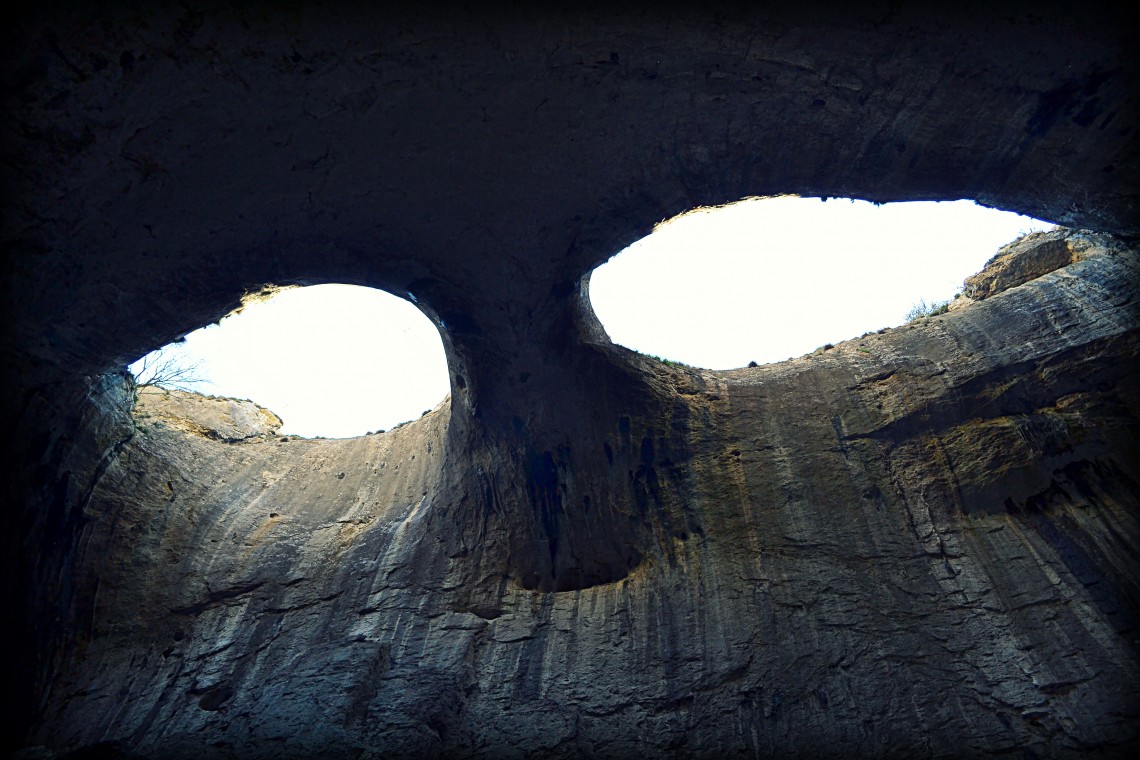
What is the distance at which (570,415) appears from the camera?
920 centimetres

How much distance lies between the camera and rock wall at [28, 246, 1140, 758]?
262 inches

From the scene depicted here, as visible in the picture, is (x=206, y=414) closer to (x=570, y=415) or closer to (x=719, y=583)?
(x=570, y=415)

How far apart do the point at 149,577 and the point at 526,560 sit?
4.49 metres

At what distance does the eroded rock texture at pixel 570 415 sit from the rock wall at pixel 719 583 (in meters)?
0.04

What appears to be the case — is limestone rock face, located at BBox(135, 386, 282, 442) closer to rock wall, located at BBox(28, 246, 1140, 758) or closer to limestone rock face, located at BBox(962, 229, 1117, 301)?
rock wall, located at BBox(28, 246, 1140, 758)

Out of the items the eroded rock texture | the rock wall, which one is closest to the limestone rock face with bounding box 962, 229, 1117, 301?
the eroded rock texture

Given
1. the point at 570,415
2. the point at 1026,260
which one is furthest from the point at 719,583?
the point at 1026,260

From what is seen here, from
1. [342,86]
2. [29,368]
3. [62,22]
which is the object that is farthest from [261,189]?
[29,368]

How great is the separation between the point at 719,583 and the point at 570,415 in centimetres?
273

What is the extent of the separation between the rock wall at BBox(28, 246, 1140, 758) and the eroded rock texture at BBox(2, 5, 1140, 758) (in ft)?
0.12

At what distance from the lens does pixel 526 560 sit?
895 cm

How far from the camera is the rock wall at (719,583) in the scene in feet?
21.8

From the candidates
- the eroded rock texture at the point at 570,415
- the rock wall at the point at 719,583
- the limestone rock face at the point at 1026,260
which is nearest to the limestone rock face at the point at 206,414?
the rock wall at the point at 719,583

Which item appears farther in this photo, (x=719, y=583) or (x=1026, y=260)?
(x=1026, y=260)
